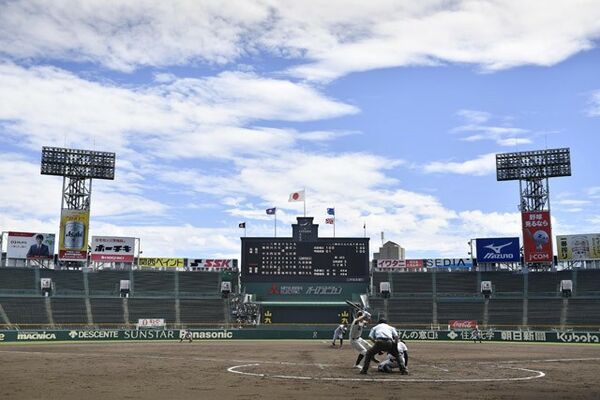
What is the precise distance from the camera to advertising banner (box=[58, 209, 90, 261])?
246 feet

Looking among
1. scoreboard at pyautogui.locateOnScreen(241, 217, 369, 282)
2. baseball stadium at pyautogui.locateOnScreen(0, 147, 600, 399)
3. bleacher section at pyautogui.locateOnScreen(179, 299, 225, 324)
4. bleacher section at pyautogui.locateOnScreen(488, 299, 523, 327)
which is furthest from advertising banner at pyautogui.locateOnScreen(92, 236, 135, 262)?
bleacher section at pyautogui.locateOnScreen(488, 299, 523, 327)

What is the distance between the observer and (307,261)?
221 feet

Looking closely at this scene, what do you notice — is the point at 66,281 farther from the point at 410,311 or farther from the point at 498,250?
the point at 498,250

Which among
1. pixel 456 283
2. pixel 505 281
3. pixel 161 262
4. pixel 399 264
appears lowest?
pixel 456 283

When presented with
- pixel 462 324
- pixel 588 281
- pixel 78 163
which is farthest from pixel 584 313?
pixel 78 163

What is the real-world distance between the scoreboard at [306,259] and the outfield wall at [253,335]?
38.3 ft

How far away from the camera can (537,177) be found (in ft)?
255

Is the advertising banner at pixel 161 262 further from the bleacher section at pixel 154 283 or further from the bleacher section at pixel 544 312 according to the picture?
the bleacher section at pixel 544 312

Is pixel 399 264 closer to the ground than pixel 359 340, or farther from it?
farther from it

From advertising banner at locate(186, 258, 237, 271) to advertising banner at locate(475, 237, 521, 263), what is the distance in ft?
Result: 108

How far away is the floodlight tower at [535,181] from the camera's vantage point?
74.5 meters

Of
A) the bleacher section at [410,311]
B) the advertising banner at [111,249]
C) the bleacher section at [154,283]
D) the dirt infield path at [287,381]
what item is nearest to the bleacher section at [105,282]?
the bleacher section at [154,283]

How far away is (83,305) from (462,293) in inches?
1829

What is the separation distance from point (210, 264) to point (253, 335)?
24132 millimetres
